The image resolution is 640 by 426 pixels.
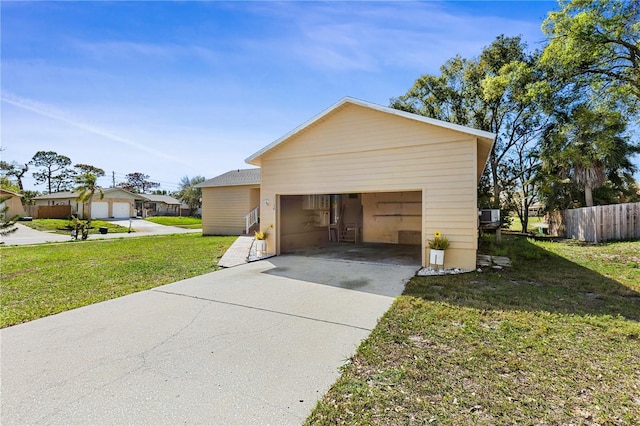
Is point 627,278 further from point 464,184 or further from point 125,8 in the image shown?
point 125,8

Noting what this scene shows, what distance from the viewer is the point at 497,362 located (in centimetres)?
282

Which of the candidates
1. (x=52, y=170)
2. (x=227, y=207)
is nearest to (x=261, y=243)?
(x=227, y=207)

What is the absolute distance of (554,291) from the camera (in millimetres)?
5250

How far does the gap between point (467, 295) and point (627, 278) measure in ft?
13.3

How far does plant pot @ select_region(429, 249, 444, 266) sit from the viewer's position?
268 inches

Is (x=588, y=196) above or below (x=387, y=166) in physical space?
below

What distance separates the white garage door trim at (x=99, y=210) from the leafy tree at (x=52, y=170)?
24517mm

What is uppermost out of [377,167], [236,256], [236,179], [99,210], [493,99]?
[493,99]

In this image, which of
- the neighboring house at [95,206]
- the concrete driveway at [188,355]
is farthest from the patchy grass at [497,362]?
the neighboring house at [95,206]

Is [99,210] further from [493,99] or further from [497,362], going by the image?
[497,362]

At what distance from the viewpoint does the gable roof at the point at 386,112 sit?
21.4 feet

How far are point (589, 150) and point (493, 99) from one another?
5.47 m

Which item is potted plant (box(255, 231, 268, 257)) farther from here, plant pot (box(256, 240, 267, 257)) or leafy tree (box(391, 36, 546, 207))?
leafy tree (box(391, 36, 546, 207))

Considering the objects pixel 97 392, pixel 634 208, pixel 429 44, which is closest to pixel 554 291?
pixel 97 392
